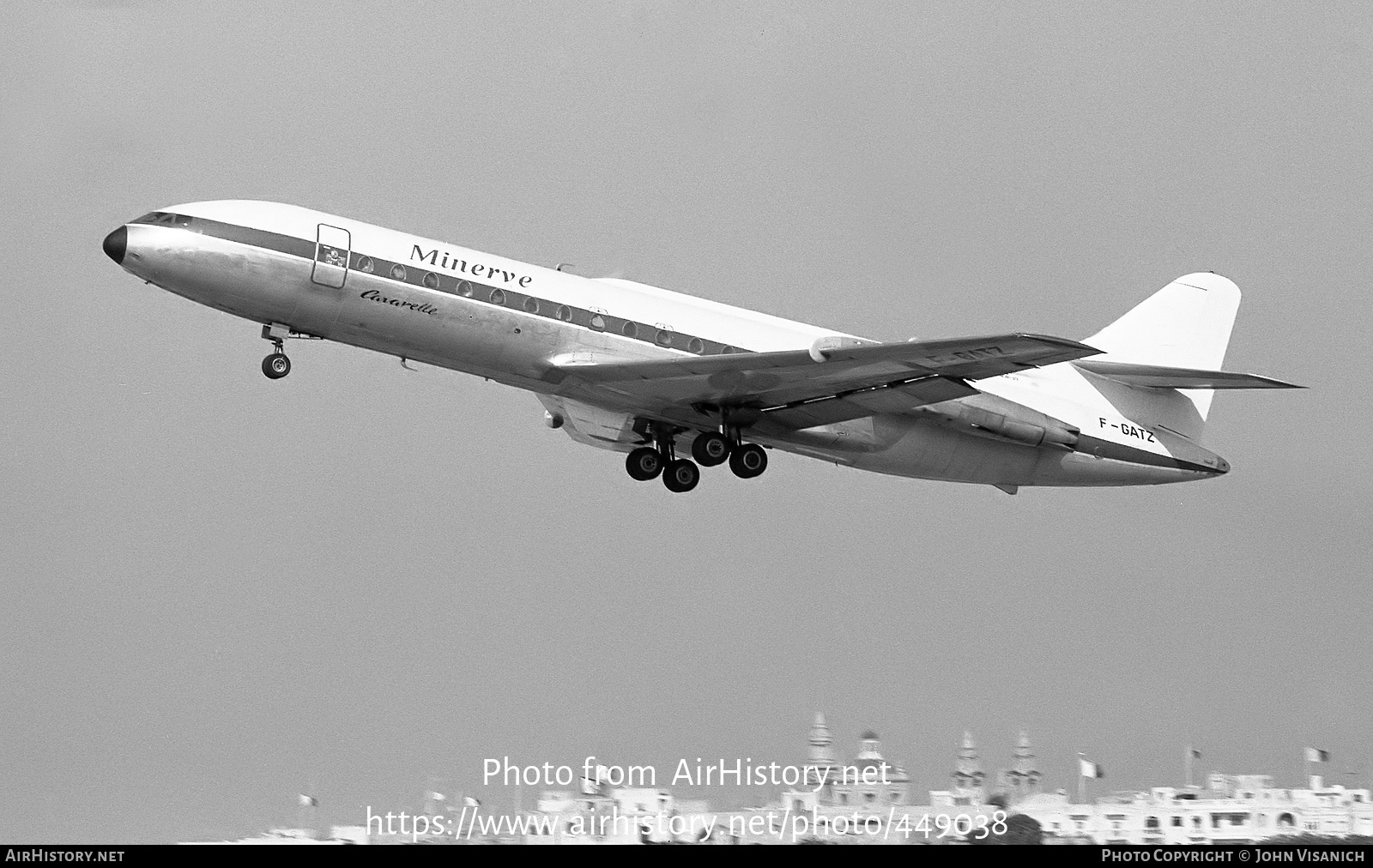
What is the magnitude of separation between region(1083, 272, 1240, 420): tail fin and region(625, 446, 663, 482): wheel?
9632 millimetres

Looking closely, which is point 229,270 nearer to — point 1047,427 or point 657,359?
point 657,359

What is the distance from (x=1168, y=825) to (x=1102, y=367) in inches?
789

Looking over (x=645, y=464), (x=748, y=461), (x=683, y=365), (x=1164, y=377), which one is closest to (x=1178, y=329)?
(x=1164, y=377)

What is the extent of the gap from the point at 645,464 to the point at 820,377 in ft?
14.2

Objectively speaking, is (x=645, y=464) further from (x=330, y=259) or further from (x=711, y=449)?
(x=330, y=259)

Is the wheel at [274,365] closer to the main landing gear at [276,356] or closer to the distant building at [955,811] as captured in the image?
the main landing gear at [276,356]

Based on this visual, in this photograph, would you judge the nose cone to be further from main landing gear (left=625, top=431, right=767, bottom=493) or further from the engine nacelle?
the engine nacelle

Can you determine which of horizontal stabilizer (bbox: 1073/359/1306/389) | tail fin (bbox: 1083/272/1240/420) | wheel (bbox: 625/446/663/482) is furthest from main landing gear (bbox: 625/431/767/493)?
tail fin (bbox: 1083/272/1240/420)

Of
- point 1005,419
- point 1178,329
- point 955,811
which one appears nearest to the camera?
point 1005,419

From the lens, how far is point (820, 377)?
29188 millimetres

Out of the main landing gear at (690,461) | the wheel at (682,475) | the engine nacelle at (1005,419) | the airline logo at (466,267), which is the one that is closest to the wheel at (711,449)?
the main landing gear at (690,461)

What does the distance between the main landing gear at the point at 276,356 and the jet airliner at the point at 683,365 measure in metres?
0.03

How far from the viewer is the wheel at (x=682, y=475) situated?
31922 millimetres
